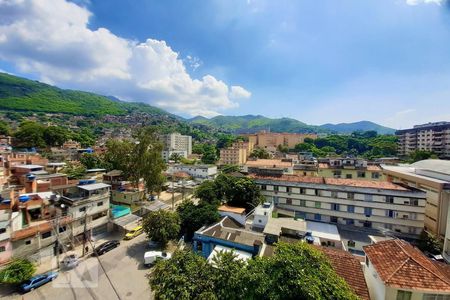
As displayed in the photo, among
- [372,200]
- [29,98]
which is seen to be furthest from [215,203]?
[29,98]

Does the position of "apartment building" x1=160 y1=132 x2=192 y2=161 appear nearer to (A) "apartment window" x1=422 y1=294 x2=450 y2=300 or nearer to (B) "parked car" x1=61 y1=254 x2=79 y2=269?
(B) "parked car" x1=61 y1=254 x2=79 y2=269

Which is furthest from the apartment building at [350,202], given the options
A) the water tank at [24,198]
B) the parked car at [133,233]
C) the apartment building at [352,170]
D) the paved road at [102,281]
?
the water tank at [24,198]

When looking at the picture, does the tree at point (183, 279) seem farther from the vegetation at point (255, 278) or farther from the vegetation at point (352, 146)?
the vegetation at point (352, 146)

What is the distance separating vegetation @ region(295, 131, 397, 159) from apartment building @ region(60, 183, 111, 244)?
9065cm

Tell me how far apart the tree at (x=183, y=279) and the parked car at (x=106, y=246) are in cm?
1209

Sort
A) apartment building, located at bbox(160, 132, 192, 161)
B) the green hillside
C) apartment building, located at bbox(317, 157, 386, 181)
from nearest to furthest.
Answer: apartment building, located at bbox(317, 157, 386, 181) < apartment building, located at bbox(160, 132, 192, 161) < the green hillside

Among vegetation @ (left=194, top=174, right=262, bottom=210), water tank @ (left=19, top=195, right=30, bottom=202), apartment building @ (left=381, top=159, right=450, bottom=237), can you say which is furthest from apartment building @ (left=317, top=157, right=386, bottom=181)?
water tank @ (left=19, top=195, right=30, bottom=202)

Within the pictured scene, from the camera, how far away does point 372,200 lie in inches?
958

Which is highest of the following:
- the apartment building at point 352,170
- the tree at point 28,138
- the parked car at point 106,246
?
the tree at point 28,138

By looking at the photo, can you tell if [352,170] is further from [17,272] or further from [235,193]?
[17,272]

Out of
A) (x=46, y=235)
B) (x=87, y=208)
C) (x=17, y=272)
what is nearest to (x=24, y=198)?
(x=46, y=235)

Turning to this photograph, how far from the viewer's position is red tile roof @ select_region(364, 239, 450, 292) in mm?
8664

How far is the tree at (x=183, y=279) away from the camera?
386 inches

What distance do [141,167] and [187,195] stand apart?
13.2 meters
